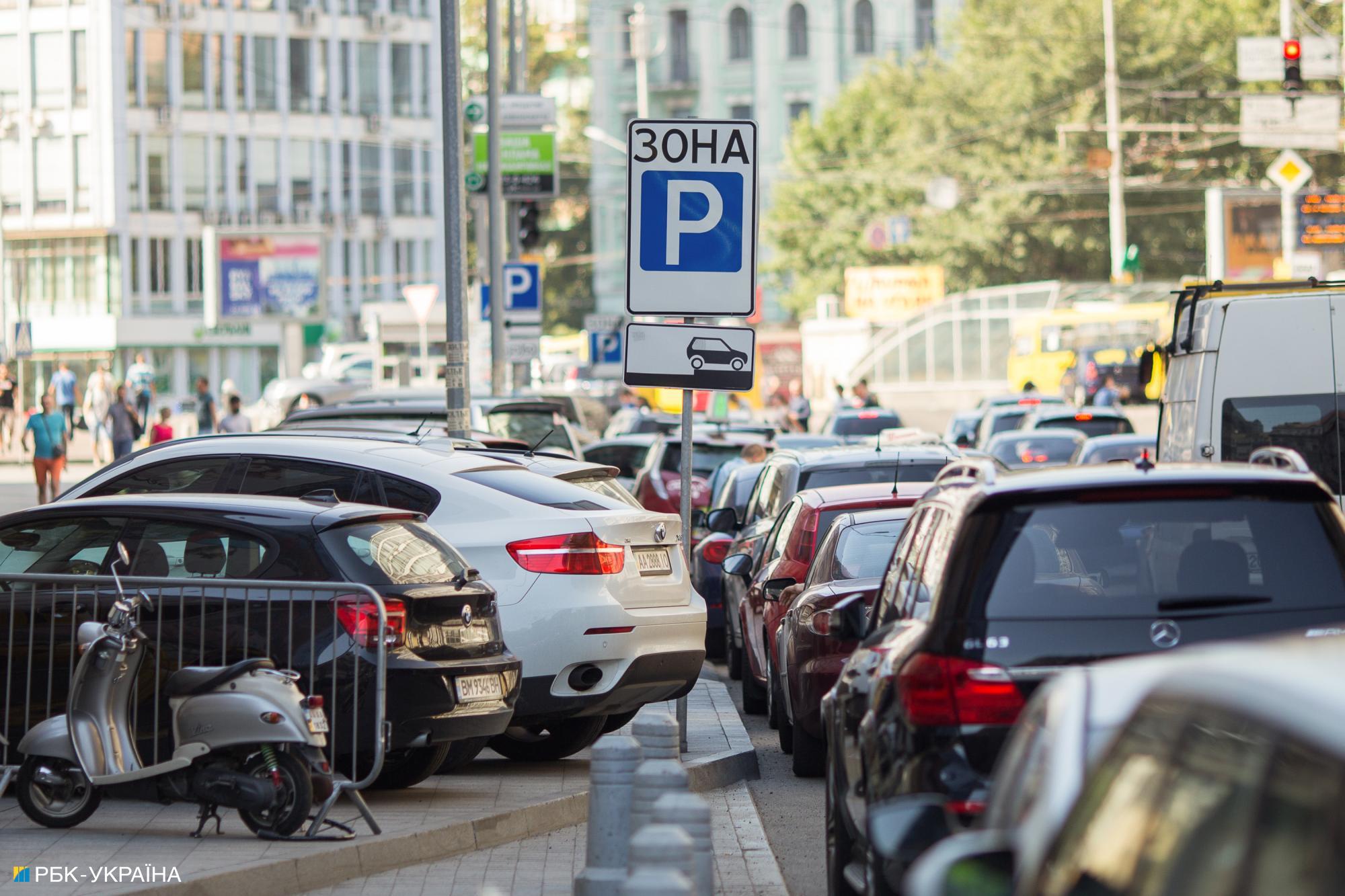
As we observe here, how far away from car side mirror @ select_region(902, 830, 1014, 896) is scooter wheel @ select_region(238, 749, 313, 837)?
4.62m

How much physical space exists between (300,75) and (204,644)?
7446cm

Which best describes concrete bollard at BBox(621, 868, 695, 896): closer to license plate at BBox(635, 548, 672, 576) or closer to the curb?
the curb

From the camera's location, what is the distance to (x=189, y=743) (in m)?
7.53

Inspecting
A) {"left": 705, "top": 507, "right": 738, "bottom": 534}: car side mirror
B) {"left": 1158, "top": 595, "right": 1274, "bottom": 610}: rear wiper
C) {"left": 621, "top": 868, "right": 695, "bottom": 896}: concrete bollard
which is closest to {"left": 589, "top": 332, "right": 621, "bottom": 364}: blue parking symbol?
{"left": 705, "top": 507, "right": 738, "bottom": 534}: car side mirror

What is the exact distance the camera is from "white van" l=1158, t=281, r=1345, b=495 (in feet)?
41.6

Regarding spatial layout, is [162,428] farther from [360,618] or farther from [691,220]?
[360,618]

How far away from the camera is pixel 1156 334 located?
2317 inches

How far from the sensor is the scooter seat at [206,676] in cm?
751

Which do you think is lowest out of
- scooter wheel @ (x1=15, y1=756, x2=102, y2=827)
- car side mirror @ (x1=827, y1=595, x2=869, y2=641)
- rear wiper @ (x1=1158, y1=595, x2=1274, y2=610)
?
scooter wheel @ (x1=15, y1=756, x2=102, y2=827)

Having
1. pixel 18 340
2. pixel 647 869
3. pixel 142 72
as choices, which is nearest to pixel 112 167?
pixel 142 72

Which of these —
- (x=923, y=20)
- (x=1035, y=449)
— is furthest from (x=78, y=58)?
(x=1035, y=449)

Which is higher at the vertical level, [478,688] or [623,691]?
[478,688]

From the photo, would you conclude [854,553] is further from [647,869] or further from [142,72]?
[142,72]

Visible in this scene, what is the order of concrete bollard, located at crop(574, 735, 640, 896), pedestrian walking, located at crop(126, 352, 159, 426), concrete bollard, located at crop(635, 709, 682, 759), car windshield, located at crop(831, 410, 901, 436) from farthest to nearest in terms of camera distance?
pedestrian walking, located at crop(126, 352, 159, 426) < car windshield, located at crop(831, 410, 901, 436) < concrete bollard, located at crop(635, 709, 682, 759) < concrete bollard, located at crop(574, 735, 640, 896)
